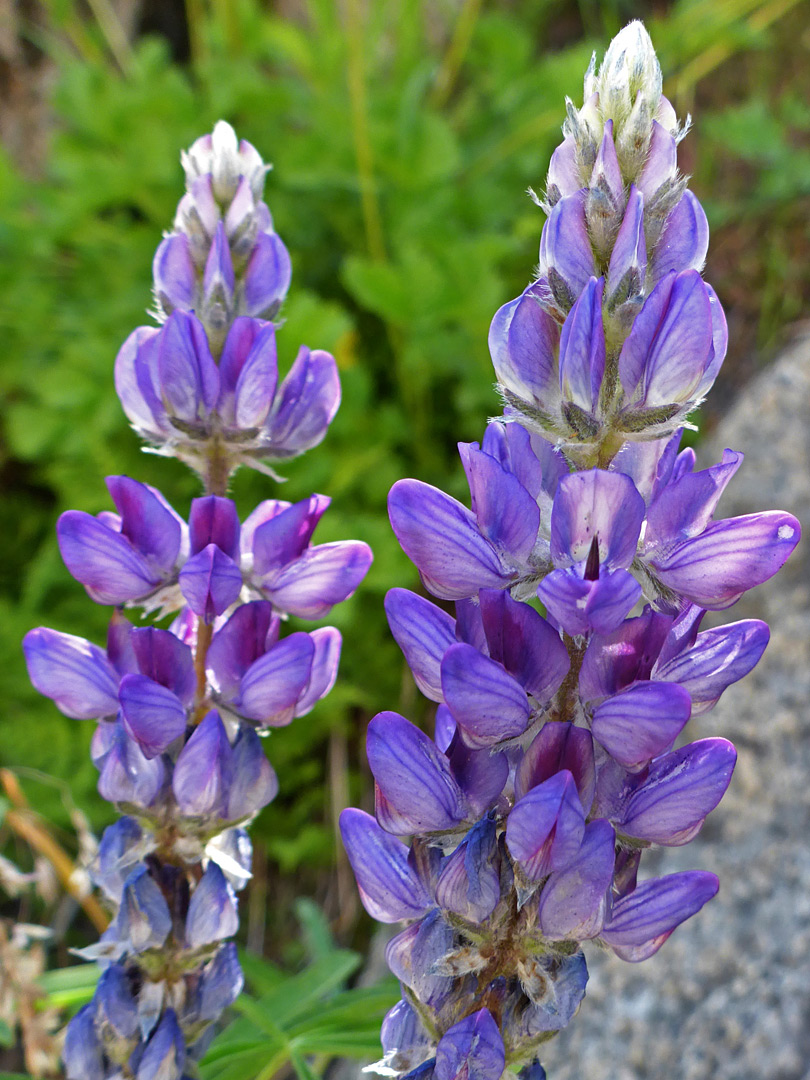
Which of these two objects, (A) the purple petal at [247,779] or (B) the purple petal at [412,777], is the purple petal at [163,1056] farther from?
(B) the purple petal at [412,777]

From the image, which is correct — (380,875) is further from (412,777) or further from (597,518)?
(597,518)

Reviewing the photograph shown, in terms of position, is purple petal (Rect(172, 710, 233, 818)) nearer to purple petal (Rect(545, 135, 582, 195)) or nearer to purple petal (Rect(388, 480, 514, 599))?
purple petal (Rect(388, 480, 514, 599))

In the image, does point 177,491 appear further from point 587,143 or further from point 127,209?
point 587,143

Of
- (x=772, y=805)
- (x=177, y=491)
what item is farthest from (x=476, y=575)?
(x=177, y=491)

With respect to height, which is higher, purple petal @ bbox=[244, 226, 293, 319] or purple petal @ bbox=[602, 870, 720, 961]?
purple petal @ bbox=[244, 226, 293, 319]

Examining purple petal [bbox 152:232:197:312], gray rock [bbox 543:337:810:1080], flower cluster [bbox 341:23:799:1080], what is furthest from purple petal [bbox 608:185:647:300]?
gray rock [bbox 543:337:810:1080]

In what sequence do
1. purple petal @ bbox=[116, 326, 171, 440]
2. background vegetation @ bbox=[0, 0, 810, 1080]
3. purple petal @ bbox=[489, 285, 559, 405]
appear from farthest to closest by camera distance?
background vegetation @ bbox=[0, 0, 810, 1080]
purple petal @ bbox=[116, 326, 171, 440]
purple petal @ bbox=[489, 285, 559, 405]

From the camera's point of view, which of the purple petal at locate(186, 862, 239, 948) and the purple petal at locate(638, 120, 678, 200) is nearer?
the purple petal at locate(638, 120, 678, 200)
